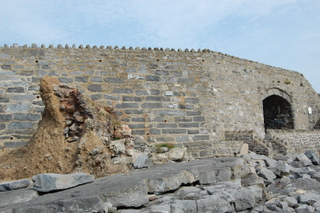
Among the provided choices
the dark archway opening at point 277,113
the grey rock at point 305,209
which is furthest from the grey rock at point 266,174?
the dark archway opening at point 277,113

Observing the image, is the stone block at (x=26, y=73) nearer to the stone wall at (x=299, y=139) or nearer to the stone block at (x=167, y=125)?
the stone block at (x=167, y=125)

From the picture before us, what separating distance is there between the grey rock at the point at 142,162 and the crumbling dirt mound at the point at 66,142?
0.39m

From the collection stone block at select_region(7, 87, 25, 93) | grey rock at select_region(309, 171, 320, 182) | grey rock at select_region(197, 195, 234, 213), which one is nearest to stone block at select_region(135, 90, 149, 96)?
stone block at select_region(7, 87, 25, 93)

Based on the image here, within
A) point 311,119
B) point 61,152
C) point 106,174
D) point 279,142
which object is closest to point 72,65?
point 61,152

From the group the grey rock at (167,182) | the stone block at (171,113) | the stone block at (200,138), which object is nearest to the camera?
the grey rock at (167,182)

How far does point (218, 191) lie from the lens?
475 centimetres

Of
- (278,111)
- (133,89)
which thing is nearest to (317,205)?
(133,89)

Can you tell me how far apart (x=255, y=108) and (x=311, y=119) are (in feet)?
19.9

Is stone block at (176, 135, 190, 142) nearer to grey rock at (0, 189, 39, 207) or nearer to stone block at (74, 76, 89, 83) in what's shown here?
stone block at (74, 76, 89, 83)

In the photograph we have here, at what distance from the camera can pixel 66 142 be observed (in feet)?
20.5

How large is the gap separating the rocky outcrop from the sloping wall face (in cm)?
334

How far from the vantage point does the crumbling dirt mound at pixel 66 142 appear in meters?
5.66

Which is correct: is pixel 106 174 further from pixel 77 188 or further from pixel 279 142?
pixel 279 142

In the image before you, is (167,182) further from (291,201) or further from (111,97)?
(111,97)
